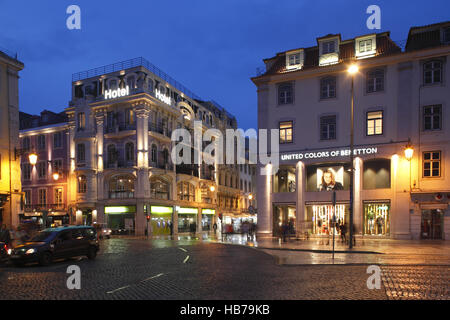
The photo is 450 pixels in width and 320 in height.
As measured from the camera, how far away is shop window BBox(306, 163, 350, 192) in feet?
94.7

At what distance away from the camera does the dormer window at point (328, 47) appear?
29.9 meters

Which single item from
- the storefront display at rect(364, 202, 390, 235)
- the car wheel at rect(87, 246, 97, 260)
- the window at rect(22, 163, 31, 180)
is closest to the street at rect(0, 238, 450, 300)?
the car wheel at rect(87, 246, 97, 260)

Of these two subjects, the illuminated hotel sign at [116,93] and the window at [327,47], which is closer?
the window at [327,47]

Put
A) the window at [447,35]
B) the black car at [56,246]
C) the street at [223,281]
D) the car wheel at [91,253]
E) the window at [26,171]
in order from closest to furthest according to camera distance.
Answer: the street at [223,281]
the black car at [56,246]
the car wheel at [91,253]
the window at [447,35]
the window at [26,171]

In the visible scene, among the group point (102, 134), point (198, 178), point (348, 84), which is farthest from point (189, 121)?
point (348, 84)

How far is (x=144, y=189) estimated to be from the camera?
137 feet

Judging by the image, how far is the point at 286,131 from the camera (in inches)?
1207

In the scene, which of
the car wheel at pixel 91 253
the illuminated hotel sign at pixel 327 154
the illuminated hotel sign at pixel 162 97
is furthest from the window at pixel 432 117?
the illuminated hotel sign at pixel 162 97

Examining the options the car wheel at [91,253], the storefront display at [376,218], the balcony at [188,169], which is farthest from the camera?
the balcony at [188,169]

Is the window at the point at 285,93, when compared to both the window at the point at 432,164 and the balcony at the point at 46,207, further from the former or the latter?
the balcony at the point at 46,207

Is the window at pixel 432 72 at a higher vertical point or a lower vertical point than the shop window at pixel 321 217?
higher

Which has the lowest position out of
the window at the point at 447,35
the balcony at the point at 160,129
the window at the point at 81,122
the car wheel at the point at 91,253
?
the car wheel at the point at 91,253

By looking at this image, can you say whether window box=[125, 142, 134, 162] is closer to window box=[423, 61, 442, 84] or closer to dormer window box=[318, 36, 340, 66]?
dormer window box=[318, 36, 340, 66]

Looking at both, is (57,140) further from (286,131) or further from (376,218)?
(376,218)
